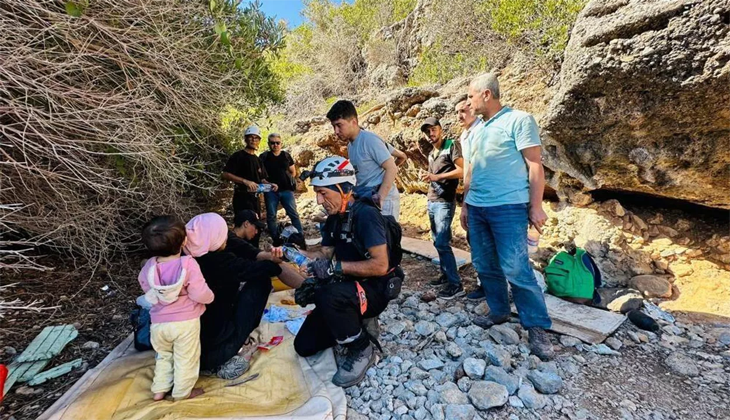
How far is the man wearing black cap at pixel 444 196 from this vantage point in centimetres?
363

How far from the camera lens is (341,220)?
243cm

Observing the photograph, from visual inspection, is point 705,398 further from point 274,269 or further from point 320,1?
point 320,1

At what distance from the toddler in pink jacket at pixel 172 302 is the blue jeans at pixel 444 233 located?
2.39 metres

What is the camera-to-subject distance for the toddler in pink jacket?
2.04 metres

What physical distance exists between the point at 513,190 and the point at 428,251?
2665 millimetres

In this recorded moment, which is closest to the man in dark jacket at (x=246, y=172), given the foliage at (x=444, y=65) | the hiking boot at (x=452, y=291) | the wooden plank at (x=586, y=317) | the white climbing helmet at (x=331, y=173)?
the white climbing helmet at (x=331, y=173)

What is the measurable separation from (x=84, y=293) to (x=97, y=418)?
2.52 m

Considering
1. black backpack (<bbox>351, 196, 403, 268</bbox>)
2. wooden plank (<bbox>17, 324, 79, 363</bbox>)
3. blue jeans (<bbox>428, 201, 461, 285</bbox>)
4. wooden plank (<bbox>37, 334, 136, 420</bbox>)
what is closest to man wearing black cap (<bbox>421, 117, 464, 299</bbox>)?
blue jeans (<bbox>428, 201, 461, 285</bbox>)

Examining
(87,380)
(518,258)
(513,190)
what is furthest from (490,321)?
(87,380)

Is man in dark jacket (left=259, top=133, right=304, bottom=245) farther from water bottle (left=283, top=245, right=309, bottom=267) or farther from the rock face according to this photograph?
the rock face

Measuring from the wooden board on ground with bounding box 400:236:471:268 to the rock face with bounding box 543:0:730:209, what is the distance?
188 centimetres

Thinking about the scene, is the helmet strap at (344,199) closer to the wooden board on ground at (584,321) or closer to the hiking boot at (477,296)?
the hiking boot at (477,296)

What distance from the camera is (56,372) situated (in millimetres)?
2559

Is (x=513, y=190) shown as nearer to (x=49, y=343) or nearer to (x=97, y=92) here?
(x=97, y=92)
